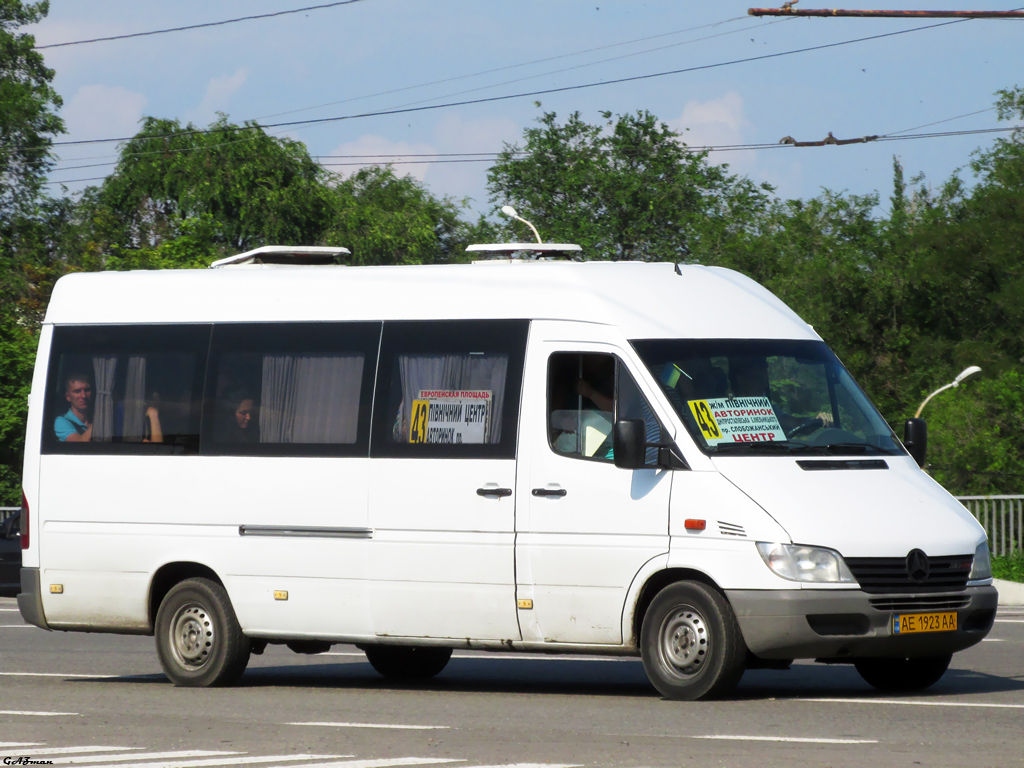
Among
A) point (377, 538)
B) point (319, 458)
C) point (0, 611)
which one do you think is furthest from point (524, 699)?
point (0, 611)

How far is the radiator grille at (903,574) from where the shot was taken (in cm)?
1021

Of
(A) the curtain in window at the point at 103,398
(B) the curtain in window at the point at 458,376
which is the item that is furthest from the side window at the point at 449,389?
(A) the curtain in window at the point at 103,398

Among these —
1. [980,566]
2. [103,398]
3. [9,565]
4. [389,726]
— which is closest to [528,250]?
[103,398]

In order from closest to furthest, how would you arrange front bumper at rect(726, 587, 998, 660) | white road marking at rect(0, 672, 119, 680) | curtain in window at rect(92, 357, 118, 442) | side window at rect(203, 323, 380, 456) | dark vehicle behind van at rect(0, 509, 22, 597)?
1. front bumper at rect(726, 587, 998, 660)
2. side window at rect(203, 323, 380, 456)
3. curtain in window at rect(92, 357, 118, 442)
4. white road marking at rect(0, 672, 119, 680)
5. dark vehicle behind van at rect(0, 509, 22, 597)

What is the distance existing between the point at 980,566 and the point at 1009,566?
19822 millimetres

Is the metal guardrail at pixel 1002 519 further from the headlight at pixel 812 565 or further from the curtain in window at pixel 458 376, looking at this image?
the headlight at pixel 812 565

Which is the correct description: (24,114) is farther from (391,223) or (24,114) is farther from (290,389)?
(290,389)

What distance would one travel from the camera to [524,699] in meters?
11.1

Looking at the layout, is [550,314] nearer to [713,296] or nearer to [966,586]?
[713,296]

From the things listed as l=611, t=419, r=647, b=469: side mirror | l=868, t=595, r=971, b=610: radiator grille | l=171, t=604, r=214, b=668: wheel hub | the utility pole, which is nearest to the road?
l=171, t=604, r=214, b=668: wheel hub

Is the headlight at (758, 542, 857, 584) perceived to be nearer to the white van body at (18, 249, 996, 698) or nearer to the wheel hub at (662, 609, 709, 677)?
the white van body at (18, 249, 996, 698)

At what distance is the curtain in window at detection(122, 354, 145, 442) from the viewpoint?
12828 mm

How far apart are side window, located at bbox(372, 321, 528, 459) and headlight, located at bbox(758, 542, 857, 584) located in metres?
2.00

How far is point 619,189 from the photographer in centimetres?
7119
